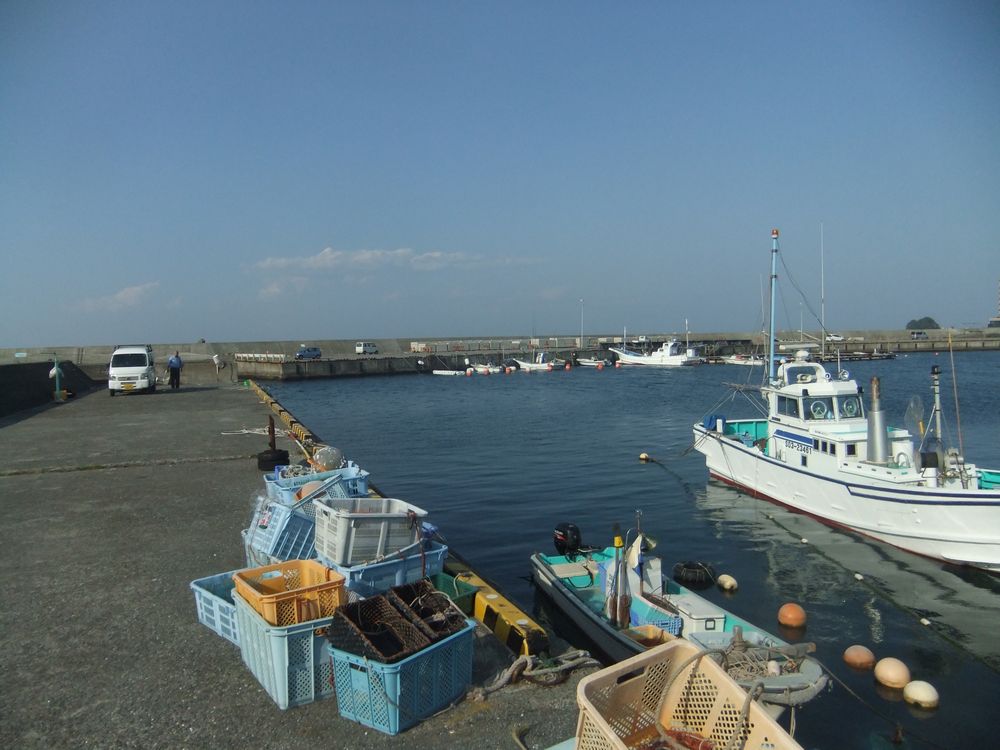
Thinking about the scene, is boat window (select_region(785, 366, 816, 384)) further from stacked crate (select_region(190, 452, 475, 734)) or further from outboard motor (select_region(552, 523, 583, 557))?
stacked crate (select_region(190, 452, 475, 734))

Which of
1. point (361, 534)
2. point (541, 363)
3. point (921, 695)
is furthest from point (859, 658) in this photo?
point (541, 363)

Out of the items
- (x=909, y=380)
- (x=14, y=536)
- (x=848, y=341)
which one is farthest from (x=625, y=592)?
(x=848, y=341)

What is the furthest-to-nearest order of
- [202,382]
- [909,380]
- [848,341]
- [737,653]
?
[848,341] < [909,380] < [202,382] < [737,653]

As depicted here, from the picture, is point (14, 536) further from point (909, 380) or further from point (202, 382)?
point (909, 380)

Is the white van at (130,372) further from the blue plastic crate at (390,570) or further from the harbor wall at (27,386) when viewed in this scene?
the blue plastic crate at (390,570)

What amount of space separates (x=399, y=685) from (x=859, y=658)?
7.19 meters

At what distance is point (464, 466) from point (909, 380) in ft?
145

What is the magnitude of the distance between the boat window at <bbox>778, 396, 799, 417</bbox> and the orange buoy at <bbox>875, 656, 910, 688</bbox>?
27.3 feet

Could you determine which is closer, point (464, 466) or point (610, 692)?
point (610, 692)

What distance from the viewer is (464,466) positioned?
22531mm

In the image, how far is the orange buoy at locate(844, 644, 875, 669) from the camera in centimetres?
884

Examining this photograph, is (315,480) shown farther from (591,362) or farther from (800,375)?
(591,362)

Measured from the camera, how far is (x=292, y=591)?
191 inches

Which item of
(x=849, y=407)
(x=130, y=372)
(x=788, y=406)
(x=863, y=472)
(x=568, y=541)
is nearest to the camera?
(x=568, y=541)
